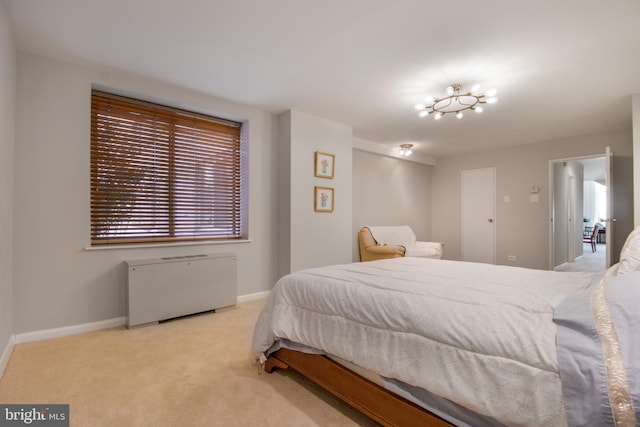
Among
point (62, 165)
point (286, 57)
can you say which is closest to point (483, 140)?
point (286, 57)

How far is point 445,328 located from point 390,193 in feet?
16.3

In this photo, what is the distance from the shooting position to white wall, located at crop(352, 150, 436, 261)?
5.47m

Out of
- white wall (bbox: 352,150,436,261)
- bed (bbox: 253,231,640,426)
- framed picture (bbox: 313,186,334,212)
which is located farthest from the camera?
white wall (bbox: 352,150,436,261)

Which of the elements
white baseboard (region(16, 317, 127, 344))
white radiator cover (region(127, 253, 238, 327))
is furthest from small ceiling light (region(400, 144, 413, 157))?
white baseboard (region(16, 317, 127, 344))

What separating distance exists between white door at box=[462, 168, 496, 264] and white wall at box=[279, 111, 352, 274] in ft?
10.5

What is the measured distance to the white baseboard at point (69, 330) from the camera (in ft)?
8.50

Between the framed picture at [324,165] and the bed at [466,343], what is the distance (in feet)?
7.69

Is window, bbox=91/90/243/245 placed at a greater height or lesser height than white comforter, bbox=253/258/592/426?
greater

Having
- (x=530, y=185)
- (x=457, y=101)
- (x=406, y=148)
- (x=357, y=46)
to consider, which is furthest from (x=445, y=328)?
(x=530, y=185)

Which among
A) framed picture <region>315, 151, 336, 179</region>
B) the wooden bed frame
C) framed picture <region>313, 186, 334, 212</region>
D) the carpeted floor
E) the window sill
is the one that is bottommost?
the carpeted floor

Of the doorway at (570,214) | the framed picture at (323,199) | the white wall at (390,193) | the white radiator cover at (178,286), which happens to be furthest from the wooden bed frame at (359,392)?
the doorway at (570,214)

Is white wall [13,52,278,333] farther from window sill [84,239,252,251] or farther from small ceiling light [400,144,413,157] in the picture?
small ceiling light [400,144,413,157]

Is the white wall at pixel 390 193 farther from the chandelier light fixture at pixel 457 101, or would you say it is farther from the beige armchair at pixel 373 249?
the chandelier light fixture at pixel 457 101

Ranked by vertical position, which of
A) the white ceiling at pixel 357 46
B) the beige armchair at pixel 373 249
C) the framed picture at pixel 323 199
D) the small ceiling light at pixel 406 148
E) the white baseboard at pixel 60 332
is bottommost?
the white baseboard at pixel 60 332
